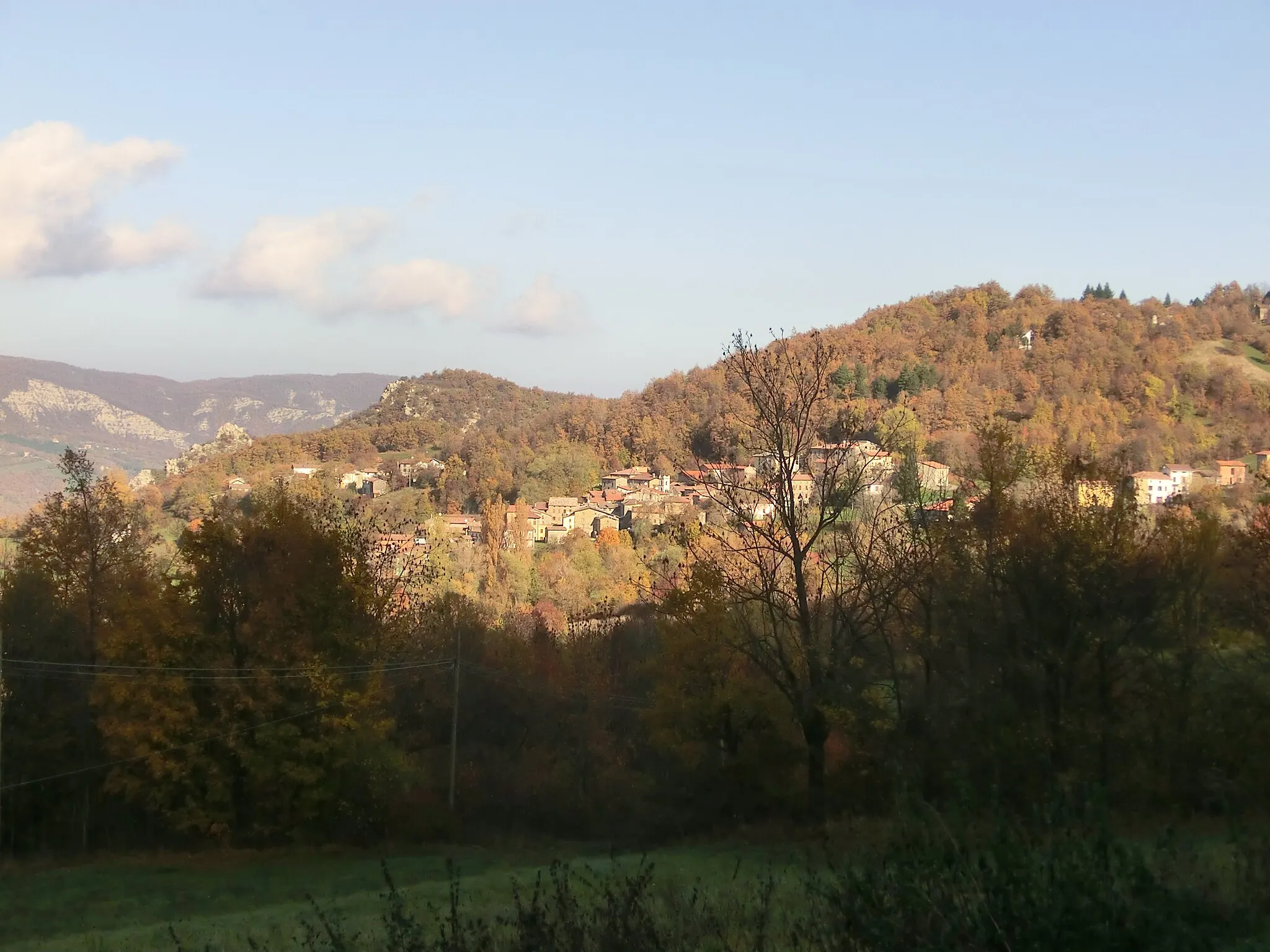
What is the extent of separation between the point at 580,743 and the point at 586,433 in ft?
325

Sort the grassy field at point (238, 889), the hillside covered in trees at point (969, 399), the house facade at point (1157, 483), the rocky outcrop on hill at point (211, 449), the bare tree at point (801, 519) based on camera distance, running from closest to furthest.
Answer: the grassy field at point (238, 889) → the bare tree at point (801, 519) → the house facade at point (1157, 483) → the hillside covered in trees at point (969, 399) → the rocky outcrop on hill at point (211, 449)

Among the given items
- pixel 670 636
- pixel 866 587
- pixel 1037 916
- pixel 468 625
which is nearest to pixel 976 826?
pixel 1037 916

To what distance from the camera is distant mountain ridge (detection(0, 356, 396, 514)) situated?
57.2 metres

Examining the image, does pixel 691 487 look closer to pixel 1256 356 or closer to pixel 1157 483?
pixel 1157 483

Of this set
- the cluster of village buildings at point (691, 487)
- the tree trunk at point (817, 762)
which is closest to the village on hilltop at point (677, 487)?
the cluster of village buildings at point (691, 487)

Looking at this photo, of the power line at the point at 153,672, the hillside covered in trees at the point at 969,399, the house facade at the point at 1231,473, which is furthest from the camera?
the hillside covered in trees at the point at 969,399

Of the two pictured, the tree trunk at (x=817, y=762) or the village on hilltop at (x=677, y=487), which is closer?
the tree trunk at (x=817, y=762)

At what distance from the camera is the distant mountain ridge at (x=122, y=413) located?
57.2 metres

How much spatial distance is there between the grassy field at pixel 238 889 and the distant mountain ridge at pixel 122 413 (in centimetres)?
1676

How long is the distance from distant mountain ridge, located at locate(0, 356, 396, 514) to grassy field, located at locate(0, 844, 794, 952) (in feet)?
55.0

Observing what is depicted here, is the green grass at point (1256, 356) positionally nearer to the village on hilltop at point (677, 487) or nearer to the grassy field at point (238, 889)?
the village on hilltop at point (677, 487)

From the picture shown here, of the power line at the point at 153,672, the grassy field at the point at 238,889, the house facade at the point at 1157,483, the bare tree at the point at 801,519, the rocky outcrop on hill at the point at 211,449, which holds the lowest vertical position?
the grassy field at the point at 238,889

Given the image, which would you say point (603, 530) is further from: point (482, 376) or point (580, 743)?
point (482, 376)

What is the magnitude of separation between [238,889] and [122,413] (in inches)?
3699
